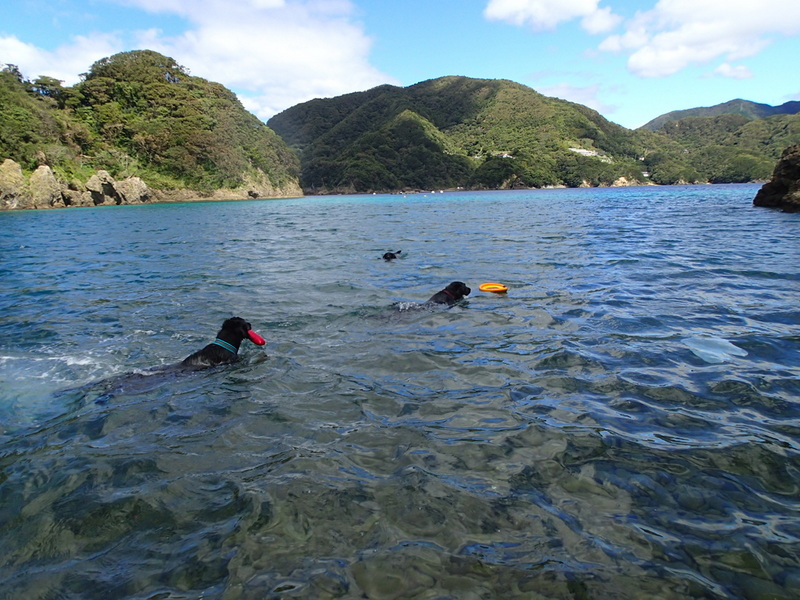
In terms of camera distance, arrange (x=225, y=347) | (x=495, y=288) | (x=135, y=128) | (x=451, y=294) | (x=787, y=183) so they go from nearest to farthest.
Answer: (x=225, y=347), (x=451, y=294), (x=495, y=288), (x=787, y=183), (x=135, y=128)

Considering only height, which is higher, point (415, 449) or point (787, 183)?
point (787, 183)

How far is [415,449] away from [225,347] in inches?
141

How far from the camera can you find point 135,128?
8762 cm

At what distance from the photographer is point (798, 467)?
10.9 feet

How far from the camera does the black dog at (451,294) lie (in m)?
8.74

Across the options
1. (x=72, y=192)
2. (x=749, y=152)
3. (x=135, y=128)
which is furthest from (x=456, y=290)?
(x=749, y=152)

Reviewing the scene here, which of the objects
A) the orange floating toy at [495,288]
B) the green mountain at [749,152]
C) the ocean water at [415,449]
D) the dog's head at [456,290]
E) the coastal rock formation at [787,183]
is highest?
the green mountain at [749,152]

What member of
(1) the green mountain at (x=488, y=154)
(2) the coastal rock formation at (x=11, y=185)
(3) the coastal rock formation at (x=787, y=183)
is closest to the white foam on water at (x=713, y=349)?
(3) the coastal rock formation at (x=787, y=183)

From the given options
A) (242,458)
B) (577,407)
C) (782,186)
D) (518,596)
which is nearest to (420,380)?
(577,407)

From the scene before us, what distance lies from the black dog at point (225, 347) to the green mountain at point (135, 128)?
77.0 m

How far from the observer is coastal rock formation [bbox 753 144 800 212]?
24.5m

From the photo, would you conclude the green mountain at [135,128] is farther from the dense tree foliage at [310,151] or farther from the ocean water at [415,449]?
the ocean water at [415,449]

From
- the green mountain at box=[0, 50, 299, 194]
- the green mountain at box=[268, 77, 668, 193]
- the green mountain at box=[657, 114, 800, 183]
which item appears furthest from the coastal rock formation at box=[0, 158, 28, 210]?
the green mountain at box=[657, 114, 800, 183]

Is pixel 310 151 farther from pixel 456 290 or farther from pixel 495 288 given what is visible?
pixel 456 290
